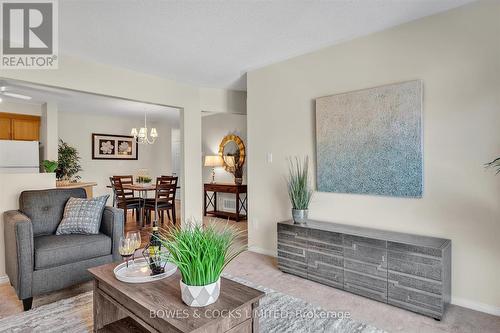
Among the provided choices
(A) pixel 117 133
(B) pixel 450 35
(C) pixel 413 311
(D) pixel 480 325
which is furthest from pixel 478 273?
(A) pixel 117 133

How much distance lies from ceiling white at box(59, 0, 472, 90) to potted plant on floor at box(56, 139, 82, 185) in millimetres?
3483

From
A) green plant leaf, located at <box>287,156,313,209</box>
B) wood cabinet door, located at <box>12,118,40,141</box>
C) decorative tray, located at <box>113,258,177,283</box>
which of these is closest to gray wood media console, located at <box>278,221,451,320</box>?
green plant leaf, located at <box>287,156,313,209</box>

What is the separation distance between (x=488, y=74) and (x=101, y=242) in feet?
11.6

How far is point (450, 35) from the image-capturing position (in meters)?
2.36

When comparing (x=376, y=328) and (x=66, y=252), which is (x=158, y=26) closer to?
(x=66, y=252)

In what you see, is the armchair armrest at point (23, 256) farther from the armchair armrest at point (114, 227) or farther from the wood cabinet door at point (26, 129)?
the wood cabinet door at point (26, 129)

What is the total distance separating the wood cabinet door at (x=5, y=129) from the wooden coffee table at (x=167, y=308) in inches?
201

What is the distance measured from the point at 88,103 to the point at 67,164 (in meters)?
1.41

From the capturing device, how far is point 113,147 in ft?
23.9

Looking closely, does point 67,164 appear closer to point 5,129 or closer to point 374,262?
point 5,129

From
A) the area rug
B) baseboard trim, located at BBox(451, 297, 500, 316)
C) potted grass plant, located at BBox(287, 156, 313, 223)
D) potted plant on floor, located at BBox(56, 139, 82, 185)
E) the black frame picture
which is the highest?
the black frame picture

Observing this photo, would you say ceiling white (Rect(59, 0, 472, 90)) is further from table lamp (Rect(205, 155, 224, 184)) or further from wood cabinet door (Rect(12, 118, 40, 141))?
wood cabinet door (Rect(12, 118, 40, 141))

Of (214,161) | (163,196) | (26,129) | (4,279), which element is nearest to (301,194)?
(163,196)

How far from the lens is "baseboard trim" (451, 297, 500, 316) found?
217cm
